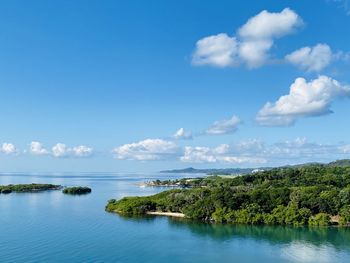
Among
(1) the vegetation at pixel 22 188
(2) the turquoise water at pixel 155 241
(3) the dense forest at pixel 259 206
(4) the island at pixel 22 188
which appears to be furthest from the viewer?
(1) the vegetation at pixel 22 188

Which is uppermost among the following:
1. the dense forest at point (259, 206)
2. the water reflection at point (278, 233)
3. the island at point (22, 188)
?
the island at point (22, 188)

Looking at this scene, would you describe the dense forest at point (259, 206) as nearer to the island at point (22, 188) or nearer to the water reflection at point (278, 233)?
→ the water reflection at point (278, 233)

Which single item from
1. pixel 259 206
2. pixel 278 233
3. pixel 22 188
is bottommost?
pixel 278 233

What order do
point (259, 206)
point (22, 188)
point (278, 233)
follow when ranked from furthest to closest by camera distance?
point (22, 188), point (259, 206), point (278, 233)

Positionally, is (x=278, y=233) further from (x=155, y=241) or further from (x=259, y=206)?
(x=155, y=241)

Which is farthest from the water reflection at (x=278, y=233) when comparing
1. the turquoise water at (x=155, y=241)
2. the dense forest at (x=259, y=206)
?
the dense forest at (x=259, y=206)

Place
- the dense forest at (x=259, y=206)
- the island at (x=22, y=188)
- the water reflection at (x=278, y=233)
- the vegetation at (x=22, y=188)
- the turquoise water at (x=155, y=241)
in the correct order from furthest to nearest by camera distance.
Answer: the vegetation at (x=22, y=188) → the island at (x=22, y=188) → the dense forest at (x=259, y=206) → the water reflection at (x=278, y=233) → the turquoise water at (x=155, y=241)

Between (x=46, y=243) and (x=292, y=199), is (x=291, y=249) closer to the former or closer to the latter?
(x=292, y=199)

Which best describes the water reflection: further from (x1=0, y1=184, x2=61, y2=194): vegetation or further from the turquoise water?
(x1=0, y1=184, x2=61, y2=194): vegetation

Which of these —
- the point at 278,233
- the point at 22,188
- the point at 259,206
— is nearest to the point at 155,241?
the point at 278,233
